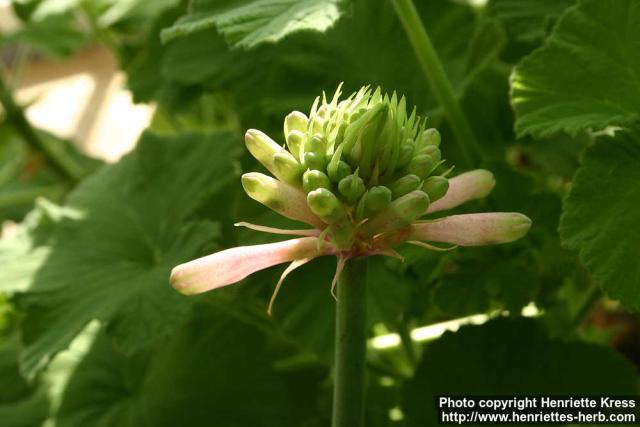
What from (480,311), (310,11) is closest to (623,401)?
(480,311)

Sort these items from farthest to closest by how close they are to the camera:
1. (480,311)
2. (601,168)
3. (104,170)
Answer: (104,170) → (480,311) → (601,168)

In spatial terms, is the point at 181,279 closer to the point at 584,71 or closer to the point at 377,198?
the point at 377,198

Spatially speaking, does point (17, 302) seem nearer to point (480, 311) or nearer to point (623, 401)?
point (480, 311)

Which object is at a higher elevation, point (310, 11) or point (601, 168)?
point (310, 11)

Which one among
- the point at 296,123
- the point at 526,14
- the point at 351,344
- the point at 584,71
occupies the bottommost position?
the point at 351,344

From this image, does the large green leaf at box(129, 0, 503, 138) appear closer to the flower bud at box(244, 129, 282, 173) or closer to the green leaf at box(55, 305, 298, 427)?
the green leaf at box(55, 305, 298, 427)

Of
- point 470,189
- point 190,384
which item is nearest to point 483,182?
point 470,189
